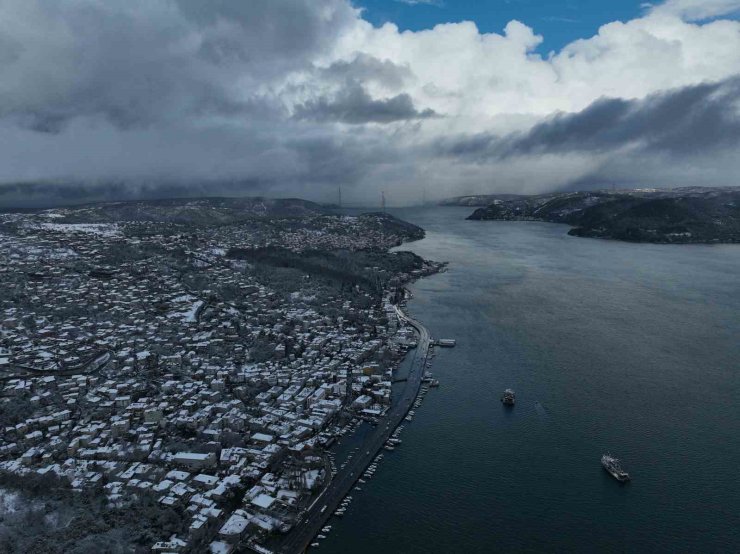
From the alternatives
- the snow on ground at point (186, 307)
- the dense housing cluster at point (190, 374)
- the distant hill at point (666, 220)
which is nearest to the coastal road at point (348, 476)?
the dense housing cluster at point (190, 374)

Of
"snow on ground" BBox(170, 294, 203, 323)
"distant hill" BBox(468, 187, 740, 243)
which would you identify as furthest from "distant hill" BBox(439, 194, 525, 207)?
"snow on ground" BBox(170, 294, 203, 323)

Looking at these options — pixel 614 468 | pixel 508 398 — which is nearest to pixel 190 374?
pixel 508 398

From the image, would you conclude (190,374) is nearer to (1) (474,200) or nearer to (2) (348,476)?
(2) (348,476)

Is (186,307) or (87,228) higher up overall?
(87,228)

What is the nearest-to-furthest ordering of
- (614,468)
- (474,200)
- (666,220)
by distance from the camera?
1. (614,468)
2. (666,220)
3. (474,200)

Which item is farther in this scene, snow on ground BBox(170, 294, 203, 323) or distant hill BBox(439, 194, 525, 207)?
distant hill BBox(439, 194, 525, 207)

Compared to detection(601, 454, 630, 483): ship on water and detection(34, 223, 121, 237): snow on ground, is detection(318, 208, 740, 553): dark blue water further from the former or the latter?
detection(34, 223, 121, 237): snow on ground
